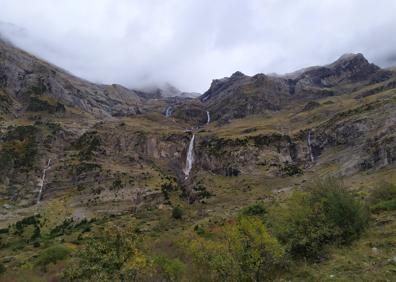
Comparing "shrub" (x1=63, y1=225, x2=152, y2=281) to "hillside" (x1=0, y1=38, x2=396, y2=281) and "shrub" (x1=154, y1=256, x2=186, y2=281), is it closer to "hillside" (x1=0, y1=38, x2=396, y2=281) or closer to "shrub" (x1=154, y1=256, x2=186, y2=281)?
"hillside" (x1=0, y1=38, x2=396, y2=281)

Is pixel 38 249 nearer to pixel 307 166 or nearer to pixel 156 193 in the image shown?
pixel 156 193

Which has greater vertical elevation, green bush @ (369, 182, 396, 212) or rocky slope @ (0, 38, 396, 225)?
rocky slope @ (0, 38, 396, 225)

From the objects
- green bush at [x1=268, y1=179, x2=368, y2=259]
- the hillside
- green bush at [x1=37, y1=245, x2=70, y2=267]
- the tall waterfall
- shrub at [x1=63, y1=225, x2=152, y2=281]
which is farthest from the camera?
the tall waterfall

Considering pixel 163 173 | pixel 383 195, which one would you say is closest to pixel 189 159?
pixel 163 173

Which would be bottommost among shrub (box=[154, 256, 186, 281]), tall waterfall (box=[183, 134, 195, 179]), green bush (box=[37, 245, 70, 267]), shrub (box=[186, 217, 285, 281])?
green bush (box=[37, 245, 70, 267])

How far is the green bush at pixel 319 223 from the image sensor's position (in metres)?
24.5

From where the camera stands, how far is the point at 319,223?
2494 centimetres

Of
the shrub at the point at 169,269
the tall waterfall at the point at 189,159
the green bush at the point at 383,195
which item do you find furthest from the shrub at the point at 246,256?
the tall waterfall at the point at 189,159

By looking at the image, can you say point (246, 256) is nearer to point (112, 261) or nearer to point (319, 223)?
point (319, 223)

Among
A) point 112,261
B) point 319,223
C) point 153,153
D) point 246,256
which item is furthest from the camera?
point 153,153

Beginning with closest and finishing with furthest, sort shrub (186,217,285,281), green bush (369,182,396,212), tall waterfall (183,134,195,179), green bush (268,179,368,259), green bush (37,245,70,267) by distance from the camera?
shrub (186,217,285,281), green bush (268,179,368,259), green bush (369,182,396,212), green bush (37,245,70,267), tall waterfall (183,134,195,179)

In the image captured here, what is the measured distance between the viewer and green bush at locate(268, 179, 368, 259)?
80.4ft

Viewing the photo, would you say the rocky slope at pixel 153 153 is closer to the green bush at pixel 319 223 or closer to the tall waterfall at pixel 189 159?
the tall waterfall at pixel 189 159

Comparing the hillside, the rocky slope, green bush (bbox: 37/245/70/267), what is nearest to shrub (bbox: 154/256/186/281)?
the hillside
